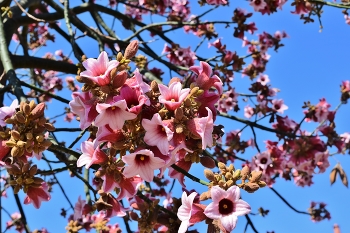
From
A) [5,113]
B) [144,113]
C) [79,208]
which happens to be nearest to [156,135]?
[144,113]

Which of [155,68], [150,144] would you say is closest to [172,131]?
[150,144]

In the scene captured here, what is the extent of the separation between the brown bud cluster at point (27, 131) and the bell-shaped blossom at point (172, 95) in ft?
1.69

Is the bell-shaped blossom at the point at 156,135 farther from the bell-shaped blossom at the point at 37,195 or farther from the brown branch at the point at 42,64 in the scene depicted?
the brown branch at the point at 42,64

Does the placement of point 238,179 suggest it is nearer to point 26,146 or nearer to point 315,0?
point 26,146

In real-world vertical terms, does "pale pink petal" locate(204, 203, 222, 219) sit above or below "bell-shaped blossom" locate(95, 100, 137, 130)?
below

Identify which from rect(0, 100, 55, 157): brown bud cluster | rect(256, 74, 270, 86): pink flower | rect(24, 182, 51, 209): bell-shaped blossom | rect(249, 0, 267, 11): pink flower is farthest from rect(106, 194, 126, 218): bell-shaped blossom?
rect(256, 74, 270, 86): pink flower

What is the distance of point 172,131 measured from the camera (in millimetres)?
1331

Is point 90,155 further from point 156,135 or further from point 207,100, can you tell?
point 207,100

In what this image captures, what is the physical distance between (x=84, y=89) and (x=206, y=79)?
463 millimetres

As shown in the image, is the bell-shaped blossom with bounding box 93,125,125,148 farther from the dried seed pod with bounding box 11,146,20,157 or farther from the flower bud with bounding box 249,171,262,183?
the flower bud with bounding box 249,171,262,183

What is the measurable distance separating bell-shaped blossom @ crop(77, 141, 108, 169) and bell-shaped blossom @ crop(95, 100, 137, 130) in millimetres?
257

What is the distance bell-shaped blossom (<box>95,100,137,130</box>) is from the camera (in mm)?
1329

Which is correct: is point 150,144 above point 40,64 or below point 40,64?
below

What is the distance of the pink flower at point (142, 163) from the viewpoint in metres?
1.37
